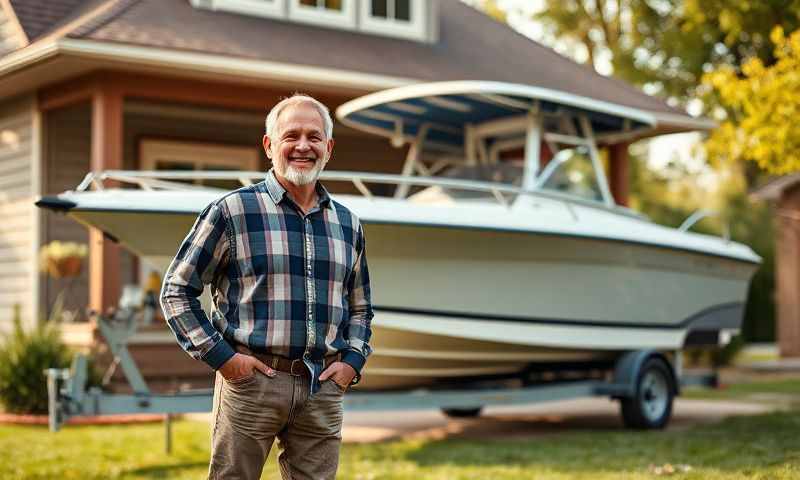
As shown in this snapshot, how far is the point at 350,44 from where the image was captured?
12109 millimetres

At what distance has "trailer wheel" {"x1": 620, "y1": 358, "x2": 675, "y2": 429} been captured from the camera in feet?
29.3

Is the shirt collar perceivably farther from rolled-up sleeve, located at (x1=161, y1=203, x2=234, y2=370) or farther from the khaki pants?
the khaki pants

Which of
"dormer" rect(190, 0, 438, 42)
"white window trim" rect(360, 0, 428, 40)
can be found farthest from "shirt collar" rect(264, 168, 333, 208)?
"white window trim" rect(360, 0, 428, 40)

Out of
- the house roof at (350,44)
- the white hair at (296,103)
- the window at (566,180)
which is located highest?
the house roof at (350,44)

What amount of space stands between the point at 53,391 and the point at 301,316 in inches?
152

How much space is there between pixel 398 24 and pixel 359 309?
9.78 m

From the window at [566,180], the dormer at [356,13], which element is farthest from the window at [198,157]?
the window at [566,180]

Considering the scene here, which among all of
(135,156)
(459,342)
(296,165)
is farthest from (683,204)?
→ (296,165)

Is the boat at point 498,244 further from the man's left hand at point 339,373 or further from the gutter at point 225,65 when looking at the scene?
the man's left hand at point 339,373

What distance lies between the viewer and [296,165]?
3.57 m

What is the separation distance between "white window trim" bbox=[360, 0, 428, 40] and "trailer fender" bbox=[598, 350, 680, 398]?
18.4 ft

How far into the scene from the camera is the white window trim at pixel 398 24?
42.1ft

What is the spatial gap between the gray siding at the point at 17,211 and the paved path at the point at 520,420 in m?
3.99

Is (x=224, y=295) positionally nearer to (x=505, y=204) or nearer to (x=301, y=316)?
(x=301, y=316)
